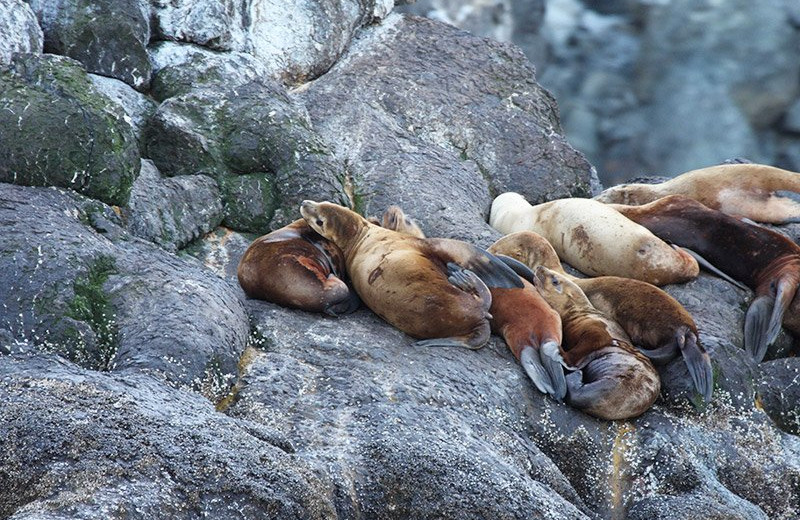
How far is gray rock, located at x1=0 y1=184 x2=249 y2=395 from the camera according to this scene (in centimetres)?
439

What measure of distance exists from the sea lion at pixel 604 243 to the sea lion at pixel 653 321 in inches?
25.3

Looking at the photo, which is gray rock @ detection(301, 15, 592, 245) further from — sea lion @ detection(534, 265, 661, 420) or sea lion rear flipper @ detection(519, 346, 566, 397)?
sea lion rear flipper @ detection(519, 346, 566, 397)

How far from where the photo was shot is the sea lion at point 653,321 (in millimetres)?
5453

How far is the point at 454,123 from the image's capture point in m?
8.88

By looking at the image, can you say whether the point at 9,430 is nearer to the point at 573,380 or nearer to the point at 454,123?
the point at 573,380

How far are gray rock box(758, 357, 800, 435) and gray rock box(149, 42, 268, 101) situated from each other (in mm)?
4106

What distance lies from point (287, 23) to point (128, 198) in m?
3.47

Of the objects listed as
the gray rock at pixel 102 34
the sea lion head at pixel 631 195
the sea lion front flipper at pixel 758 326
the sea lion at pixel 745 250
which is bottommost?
the sea lion head at pixel 631 195

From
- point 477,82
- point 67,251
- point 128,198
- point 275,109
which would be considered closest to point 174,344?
point 67,251

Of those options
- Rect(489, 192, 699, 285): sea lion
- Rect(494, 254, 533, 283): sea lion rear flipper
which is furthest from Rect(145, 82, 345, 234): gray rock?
Rect(494, 254, 533, 283): sea lion rear flipper

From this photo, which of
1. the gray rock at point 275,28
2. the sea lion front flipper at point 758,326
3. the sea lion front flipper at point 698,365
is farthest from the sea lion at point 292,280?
the gray rock at point 275,28

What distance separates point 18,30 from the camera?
6305mm

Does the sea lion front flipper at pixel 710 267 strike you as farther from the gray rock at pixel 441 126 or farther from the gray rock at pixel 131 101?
the gray rock at pixel 131 101

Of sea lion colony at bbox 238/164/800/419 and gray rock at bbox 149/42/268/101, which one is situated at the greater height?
gray rock at bbox 149/42/268/101
